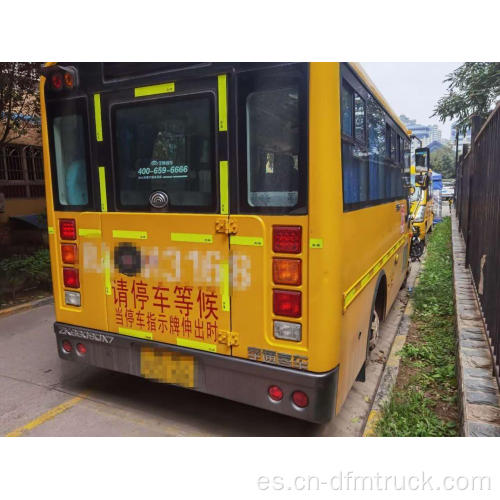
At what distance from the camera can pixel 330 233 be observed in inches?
101

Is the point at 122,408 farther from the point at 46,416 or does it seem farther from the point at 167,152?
the point at 167,152

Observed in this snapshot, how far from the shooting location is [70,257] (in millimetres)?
3553

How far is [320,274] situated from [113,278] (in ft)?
5.48

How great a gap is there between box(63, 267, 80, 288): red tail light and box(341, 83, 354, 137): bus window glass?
7.86 ft

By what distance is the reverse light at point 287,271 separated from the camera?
105 inches

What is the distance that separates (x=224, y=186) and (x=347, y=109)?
0.98 meters

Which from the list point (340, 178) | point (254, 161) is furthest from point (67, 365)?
point (340, 178)

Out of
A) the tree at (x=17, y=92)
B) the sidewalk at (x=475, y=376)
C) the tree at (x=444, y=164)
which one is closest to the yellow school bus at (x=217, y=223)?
the sidewalk at (x=475, y=376)

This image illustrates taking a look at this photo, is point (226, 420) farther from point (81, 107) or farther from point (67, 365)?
point (81, 107)

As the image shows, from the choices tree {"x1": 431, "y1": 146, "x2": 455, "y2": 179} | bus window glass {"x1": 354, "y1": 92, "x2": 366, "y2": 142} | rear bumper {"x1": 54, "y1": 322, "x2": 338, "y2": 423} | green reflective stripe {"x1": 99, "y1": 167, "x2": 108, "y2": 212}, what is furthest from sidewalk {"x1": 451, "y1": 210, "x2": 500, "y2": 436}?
tree {"x1": 431, "y1": 146, "x2": 455, "y2": 179}

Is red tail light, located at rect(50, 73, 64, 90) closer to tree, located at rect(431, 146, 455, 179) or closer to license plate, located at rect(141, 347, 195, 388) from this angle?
license plate, located at rect(141, 347, 195, 388)

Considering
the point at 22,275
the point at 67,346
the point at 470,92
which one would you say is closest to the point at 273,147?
the point at 67,346

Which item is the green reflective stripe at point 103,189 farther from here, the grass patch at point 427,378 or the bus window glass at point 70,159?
the grass patch at point 427,378

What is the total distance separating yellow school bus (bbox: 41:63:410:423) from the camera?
262 centimetres
